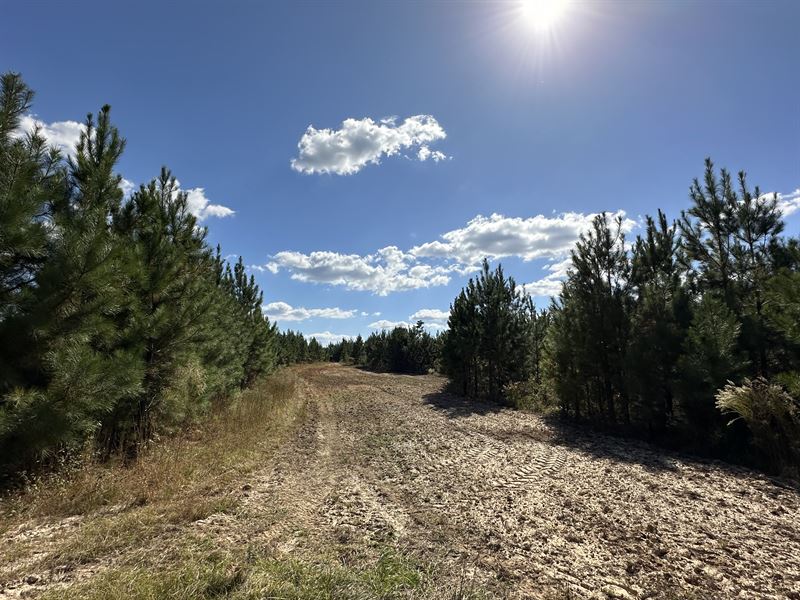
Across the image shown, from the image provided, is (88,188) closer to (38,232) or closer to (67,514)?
(38,232)

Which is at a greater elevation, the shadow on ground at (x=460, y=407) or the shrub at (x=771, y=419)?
the shrub at (x=771, y=419)

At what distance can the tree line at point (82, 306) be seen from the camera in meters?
5.10

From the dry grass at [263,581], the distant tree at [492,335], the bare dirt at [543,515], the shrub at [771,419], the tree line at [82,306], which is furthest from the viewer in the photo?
the distant tree at [492,335]

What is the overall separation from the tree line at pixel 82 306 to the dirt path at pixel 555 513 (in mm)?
3039

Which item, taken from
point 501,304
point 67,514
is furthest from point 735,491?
point 501,304

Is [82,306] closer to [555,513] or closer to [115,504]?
[115,504]

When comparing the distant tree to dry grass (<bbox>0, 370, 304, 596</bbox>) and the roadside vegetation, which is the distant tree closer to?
the roadside vegetation

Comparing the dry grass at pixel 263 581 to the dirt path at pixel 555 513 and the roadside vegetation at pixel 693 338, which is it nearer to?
the dirt path at pixel 555 513

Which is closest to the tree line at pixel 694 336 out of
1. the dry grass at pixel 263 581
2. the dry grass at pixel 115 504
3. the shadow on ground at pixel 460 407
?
the shadow on ground at pixel 460 407

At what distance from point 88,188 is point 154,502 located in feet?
17.8

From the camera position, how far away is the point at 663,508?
5977mm

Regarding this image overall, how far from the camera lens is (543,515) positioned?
19.1ft

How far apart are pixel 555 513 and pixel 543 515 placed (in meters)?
0.21

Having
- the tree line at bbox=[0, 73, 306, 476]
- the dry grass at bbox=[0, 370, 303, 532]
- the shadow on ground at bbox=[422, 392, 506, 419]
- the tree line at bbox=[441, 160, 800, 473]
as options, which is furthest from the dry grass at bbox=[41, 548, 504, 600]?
the shadow on ground at bbox=[422, 392, 506, 419]
